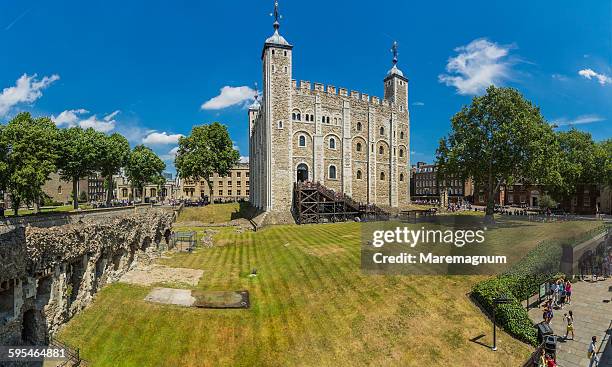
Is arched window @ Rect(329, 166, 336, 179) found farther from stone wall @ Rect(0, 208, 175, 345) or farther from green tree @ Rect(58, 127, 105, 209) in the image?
green tree @ Rect(58, 127, 105, 209)

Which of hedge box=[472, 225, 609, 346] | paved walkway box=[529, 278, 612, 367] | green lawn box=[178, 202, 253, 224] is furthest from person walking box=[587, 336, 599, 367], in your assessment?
green lawn box=[178, 202, 253, 224]

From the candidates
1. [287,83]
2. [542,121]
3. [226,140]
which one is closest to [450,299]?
[542,121]

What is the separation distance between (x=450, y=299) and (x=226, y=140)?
53.2 m

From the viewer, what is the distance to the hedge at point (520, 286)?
15.0 metres

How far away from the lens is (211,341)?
47.8 ft

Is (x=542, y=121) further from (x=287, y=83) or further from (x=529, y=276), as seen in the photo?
(x=287, y=83)

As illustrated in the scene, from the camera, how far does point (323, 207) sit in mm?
43625

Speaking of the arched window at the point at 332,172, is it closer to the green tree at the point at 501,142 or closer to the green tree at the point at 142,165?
the green tree at the point at 501,142
